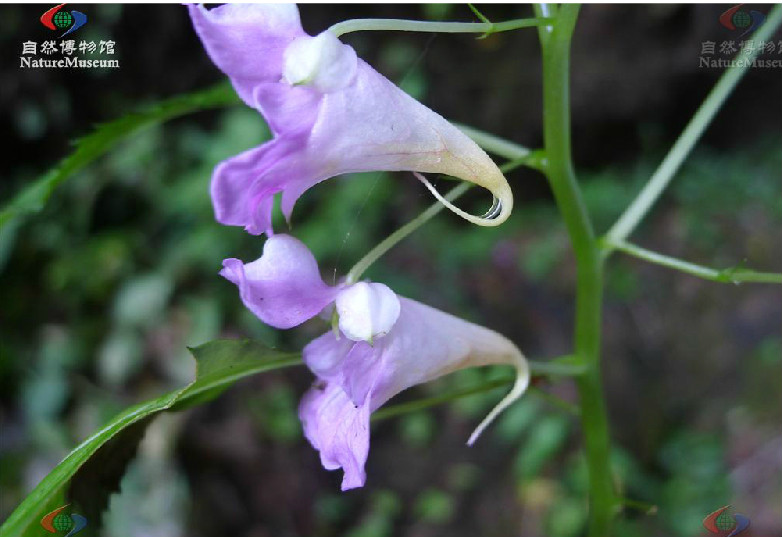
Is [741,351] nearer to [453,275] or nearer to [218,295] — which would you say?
[453,275]

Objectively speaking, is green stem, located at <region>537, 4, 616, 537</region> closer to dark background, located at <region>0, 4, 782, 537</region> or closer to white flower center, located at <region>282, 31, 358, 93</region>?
white flower center, located at <region>282, 31, 358, 93</region>

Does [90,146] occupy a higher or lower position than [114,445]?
higher

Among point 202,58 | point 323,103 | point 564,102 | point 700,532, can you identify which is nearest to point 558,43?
point 564,102
